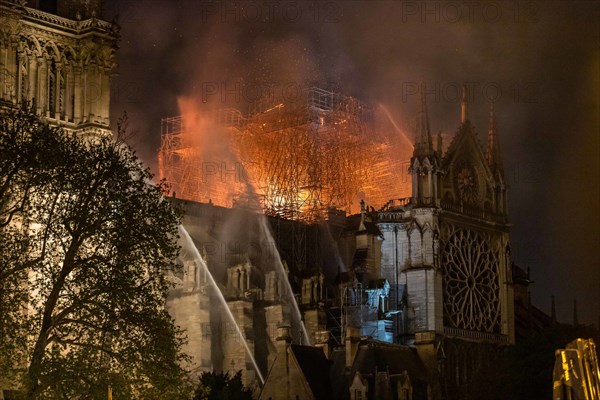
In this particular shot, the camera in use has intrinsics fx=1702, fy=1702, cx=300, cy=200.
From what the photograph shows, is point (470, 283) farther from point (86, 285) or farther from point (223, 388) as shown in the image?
point (86, 285)

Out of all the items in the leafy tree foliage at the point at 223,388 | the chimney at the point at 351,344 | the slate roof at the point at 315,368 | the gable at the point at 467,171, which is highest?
the gable at the point at 467,171

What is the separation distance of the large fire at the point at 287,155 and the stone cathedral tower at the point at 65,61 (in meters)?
20.1

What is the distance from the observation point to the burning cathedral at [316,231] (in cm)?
8212

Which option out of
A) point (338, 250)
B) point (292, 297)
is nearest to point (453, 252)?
point (338, 250)

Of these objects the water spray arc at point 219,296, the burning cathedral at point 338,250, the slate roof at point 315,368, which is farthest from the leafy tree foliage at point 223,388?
the water spray arc at point 219,296

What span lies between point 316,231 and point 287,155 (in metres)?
7.16

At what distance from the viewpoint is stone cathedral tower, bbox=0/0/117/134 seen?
8038cm

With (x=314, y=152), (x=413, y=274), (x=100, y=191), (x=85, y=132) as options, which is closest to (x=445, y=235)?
(x=413, y=274)

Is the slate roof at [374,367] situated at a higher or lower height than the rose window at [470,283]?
lower

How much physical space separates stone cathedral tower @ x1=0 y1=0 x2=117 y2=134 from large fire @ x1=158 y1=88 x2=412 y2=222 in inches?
790

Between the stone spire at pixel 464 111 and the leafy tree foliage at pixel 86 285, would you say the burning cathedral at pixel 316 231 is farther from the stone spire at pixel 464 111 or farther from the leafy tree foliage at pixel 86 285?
the leafy tree foliage at pixel 86 285

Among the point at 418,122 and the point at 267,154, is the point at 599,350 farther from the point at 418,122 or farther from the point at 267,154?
the point at 267,154

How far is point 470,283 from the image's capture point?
98.4 m

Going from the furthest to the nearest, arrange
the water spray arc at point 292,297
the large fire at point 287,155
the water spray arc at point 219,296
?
the large fire at point 287,155, the water spray arc at point 292,297, the water spray arc at point 219,296
